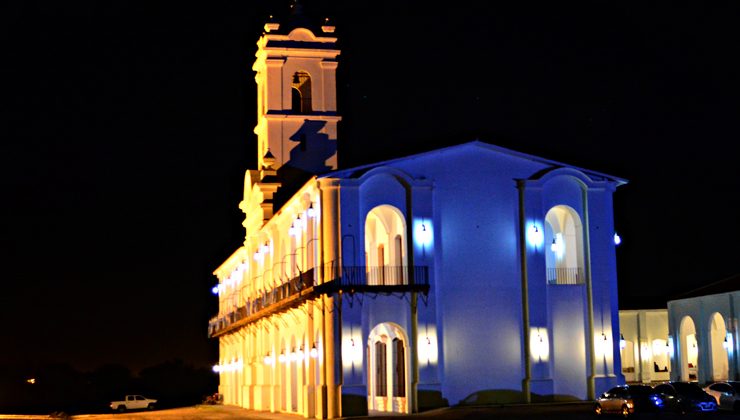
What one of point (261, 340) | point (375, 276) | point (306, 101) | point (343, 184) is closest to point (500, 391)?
point (375, 276)

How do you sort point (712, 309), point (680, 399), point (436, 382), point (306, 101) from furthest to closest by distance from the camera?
1. point (306, 101)
2. point (712, 309)
3. point (436, 382)
4. point (680, 399)

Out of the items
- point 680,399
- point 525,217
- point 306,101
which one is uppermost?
point 306,101

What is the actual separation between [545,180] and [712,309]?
58.0ft

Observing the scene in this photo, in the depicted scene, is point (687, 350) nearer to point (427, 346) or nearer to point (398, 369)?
point (398, 369)

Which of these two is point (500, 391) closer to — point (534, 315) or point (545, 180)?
point (534, 315)

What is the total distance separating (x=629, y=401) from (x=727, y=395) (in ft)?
17.8

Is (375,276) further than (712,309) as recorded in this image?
No

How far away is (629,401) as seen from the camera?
4038 centimetres

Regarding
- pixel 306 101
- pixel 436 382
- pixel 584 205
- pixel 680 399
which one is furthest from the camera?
pixel 306 101

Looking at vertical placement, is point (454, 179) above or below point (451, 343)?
above

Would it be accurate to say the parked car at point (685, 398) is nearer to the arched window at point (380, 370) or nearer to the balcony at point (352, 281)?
the balcony at point (352, 281)

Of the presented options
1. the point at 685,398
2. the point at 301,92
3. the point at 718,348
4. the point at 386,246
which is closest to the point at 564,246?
the point at 386,246

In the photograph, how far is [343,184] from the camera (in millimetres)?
44688

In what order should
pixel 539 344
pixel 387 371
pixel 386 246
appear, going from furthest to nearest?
pixel 387 371 < pixel 386 246 < pixel 539 344
